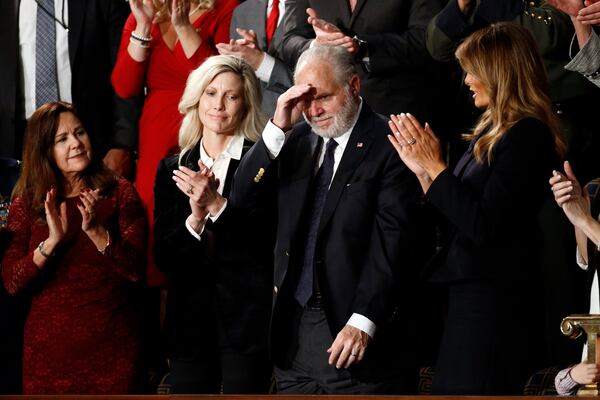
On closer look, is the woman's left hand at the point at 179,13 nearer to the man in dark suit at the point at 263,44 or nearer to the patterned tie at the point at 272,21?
the man in dark suit at the point at 263,44

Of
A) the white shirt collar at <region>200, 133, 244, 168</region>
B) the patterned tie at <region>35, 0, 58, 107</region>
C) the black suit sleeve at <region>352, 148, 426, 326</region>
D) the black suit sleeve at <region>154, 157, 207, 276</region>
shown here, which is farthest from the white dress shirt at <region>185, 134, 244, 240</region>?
the patterned tie at <region>35, 0, 58, 107</region>

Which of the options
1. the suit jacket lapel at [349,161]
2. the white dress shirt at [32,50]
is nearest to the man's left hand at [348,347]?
the suit jacket lapel at [349,161]

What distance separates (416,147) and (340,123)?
292 millimetres

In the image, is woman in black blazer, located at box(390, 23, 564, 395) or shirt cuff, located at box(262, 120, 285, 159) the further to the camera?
shirt cuff, located at box(262, 120, 285, 159)

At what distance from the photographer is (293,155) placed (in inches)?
150

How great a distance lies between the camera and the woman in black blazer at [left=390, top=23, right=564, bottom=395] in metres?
3.45

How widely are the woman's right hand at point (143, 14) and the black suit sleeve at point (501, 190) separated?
5.65 feet

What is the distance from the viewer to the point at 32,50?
5008 mm

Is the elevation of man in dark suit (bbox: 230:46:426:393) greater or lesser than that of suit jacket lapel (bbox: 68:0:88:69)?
lesser

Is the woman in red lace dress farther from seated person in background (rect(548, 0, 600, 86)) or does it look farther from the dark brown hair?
seated person in background (rect(548, 0, 600, 86))

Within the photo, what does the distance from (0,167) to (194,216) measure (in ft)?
4.03

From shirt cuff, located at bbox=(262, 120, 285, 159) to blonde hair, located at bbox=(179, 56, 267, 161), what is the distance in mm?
458

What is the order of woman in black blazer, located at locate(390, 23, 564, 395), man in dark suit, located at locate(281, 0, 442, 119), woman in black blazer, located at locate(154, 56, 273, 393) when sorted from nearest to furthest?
woman in black blazer, located at locate(390, 23, 564, 395), woman in black blazer, located at locate(154, 56, 273, 393), man in dark suit, located at locate(281, 0, 442, 119)

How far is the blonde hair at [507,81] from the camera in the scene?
11.6 ft
